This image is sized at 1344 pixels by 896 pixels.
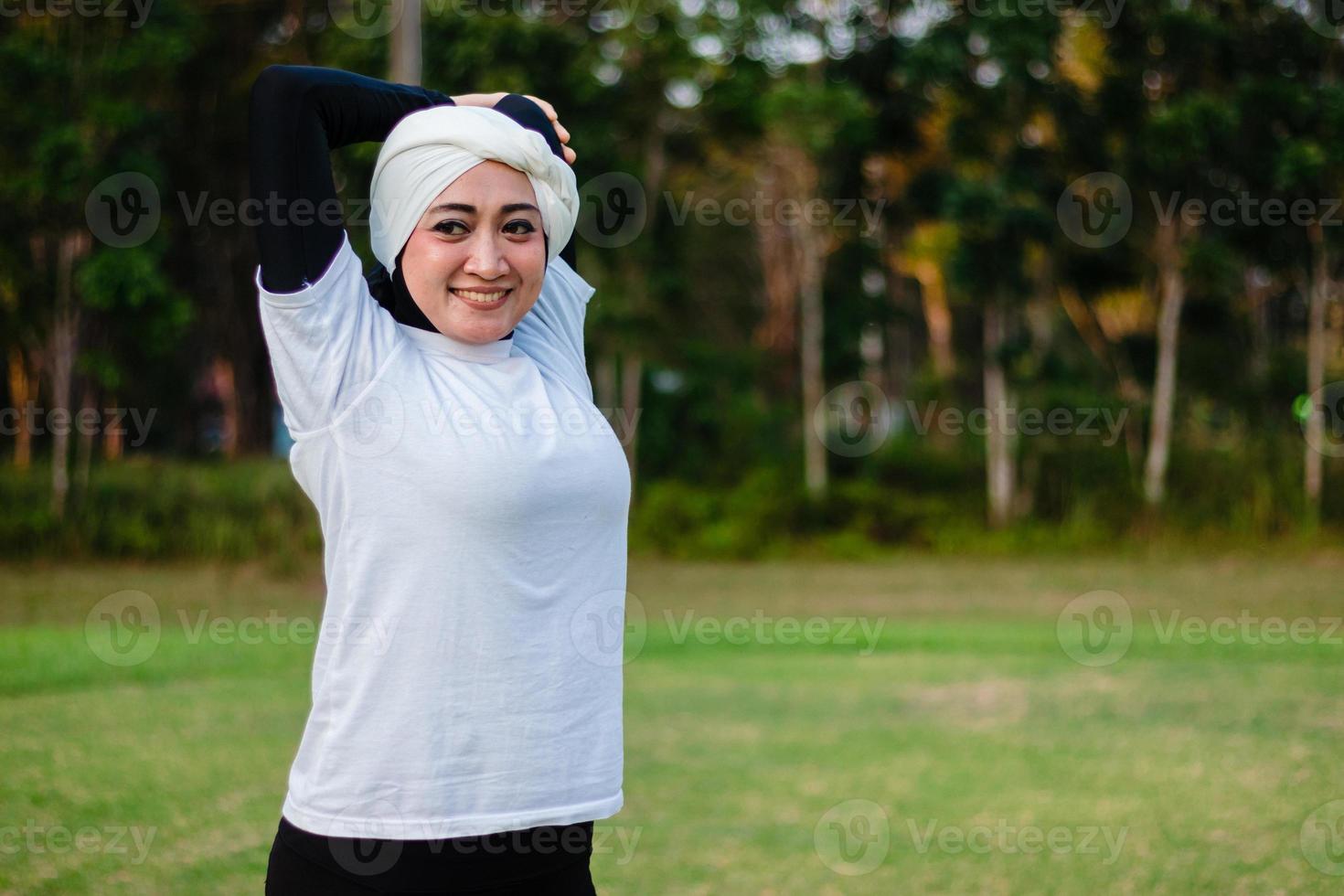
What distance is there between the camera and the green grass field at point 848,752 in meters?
4.65

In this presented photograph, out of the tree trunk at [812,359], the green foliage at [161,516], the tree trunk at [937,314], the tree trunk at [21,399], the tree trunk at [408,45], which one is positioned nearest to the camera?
the tree trunk at [408,45]

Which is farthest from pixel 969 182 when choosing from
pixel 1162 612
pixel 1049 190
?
pixel 1162 612

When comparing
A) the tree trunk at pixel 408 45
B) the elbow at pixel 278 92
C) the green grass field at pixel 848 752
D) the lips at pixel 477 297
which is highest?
the tree trunk at pixel 408 45

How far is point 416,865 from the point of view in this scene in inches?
74.6

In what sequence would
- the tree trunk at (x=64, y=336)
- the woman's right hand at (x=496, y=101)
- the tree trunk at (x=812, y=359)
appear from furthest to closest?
the tree trunk at (x=812, y=359)
the tree trunk at (x=64, y=336)
the woman's right hand at (x=496, y=101)

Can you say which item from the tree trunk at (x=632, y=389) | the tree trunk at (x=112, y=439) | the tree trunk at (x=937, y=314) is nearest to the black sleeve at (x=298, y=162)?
the tree trunk at (x=632, y=389)

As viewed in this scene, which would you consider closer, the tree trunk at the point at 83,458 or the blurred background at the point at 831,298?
the blurred background at the point at 831,298

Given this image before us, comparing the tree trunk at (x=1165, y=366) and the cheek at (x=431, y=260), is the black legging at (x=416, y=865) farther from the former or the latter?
the tree trunk at (x=1165, y=366)

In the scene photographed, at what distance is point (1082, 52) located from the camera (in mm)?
18109

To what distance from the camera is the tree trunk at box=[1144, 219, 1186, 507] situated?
16312mm

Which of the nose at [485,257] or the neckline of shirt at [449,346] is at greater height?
the nose at [485,257]

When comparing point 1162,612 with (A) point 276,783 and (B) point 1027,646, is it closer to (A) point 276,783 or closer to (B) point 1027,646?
(B) point 1027,646

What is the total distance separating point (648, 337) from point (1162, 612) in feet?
25.8

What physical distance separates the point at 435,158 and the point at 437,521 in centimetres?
48
